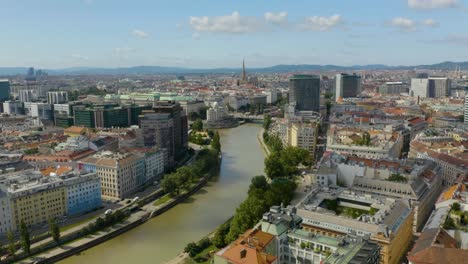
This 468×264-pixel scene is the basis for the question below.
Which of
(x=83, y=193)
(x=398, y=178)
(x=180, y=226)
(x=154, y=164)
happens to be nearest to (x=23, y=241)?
(x=83, y=193)

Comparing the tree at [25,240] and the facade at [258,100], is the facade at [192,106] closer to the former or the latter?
A: the facade at [258,100]

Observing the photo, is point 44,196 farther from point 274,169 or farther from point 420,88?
point 420,88

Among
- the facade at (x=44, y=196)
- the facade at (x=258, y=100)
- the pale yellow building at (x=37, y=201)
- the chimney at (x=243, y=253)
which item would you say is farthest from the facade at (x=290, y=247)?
the facade at (x=258, y=100)

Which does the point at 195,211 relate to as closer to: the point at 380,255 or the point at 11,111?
the point at 380,255

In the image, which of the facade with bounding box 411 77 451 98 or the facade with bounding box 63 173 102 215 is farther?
the facade with bounding box 411 77 451 98

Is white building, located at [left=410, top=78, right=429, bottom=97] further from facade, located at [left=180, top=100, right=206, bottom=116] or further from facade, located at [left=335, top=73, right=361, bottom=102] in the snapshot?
facade, located at [left=180, top=100, right=206, bottom=116]

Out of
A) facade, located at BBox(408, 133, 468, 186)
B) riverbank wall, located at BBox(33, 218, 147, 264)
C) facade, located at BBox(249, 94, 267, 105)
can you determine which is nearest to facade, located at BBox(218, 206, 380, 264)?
riverbank wall, located at BBox(33, 218, 147, 264)
